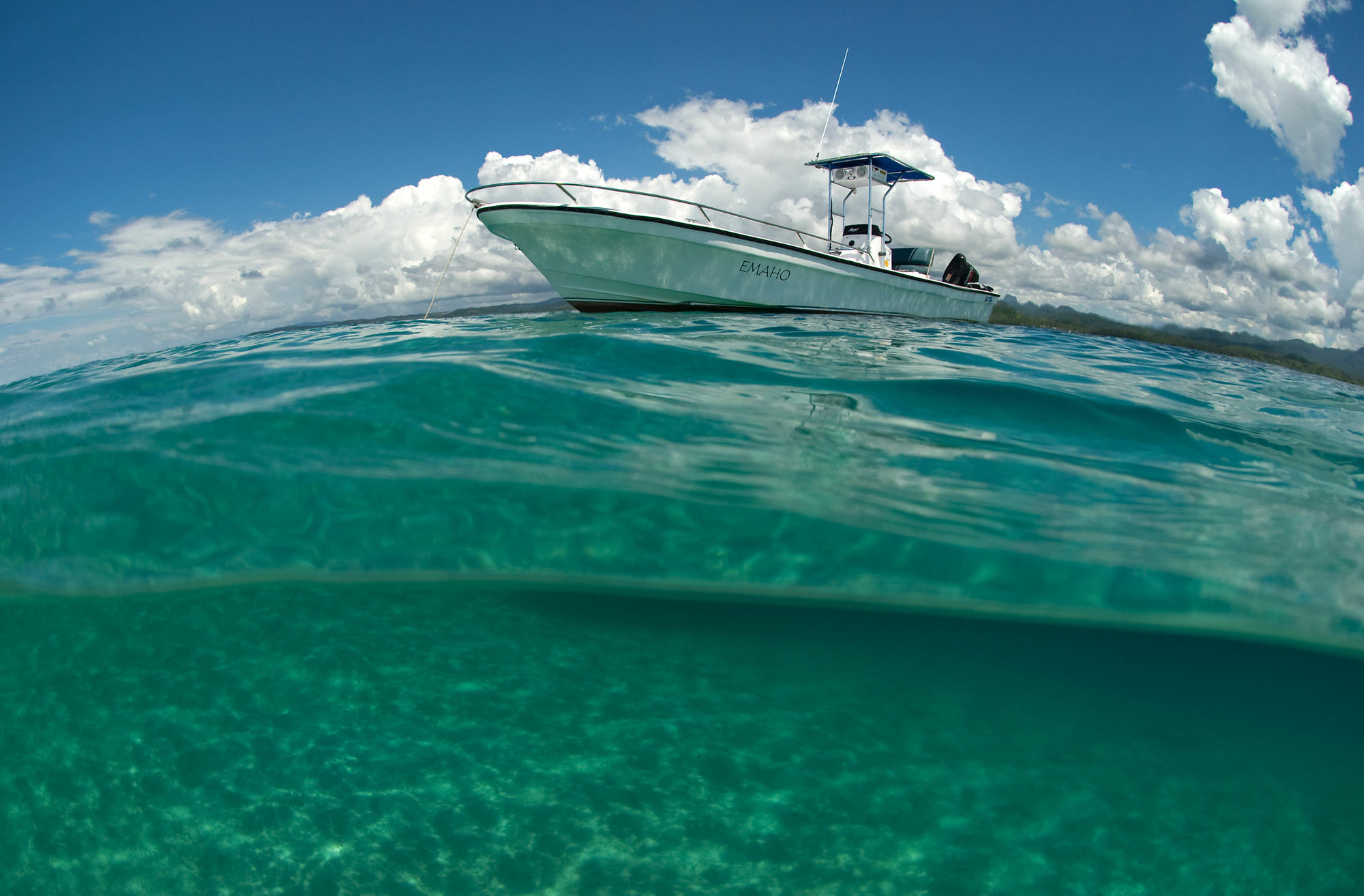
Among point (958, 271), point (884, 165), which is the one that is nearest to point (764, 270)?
point (884, 165)

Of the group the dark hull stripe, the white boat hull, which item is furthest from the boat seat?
the dark hull stripe

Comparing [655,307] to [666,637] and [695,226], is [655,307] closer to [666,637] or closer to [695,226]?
[695,226]

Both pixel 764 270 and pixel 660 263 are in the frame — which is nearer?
Answer: pixel 660 263

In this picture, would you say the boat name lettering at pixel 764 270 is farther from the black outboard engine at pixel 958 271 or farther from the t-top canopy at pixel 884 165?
the black outboard engine at pixel 958 271

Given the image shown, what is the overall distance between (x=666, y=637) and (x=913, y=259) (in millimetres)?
17586

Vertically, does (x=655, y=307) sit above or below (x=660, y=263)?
below

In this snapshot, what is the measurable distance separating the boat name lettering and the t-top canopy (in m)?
5.06

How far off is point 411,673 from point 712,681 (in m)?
1.32

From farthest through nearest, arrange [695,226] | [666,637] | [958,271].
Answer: [958,271] < [695,226] < [666,637]

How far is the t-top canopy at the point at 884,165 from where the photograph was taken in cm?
1603

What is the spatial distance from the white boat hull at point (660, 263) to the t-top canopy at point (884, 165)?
3553 mm

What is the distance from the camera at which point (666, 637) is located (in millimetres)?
3338

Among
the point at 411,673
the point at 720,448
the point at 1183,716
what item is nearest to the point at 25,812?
the point at 411,673

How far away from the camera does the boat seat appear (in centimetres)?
1803
